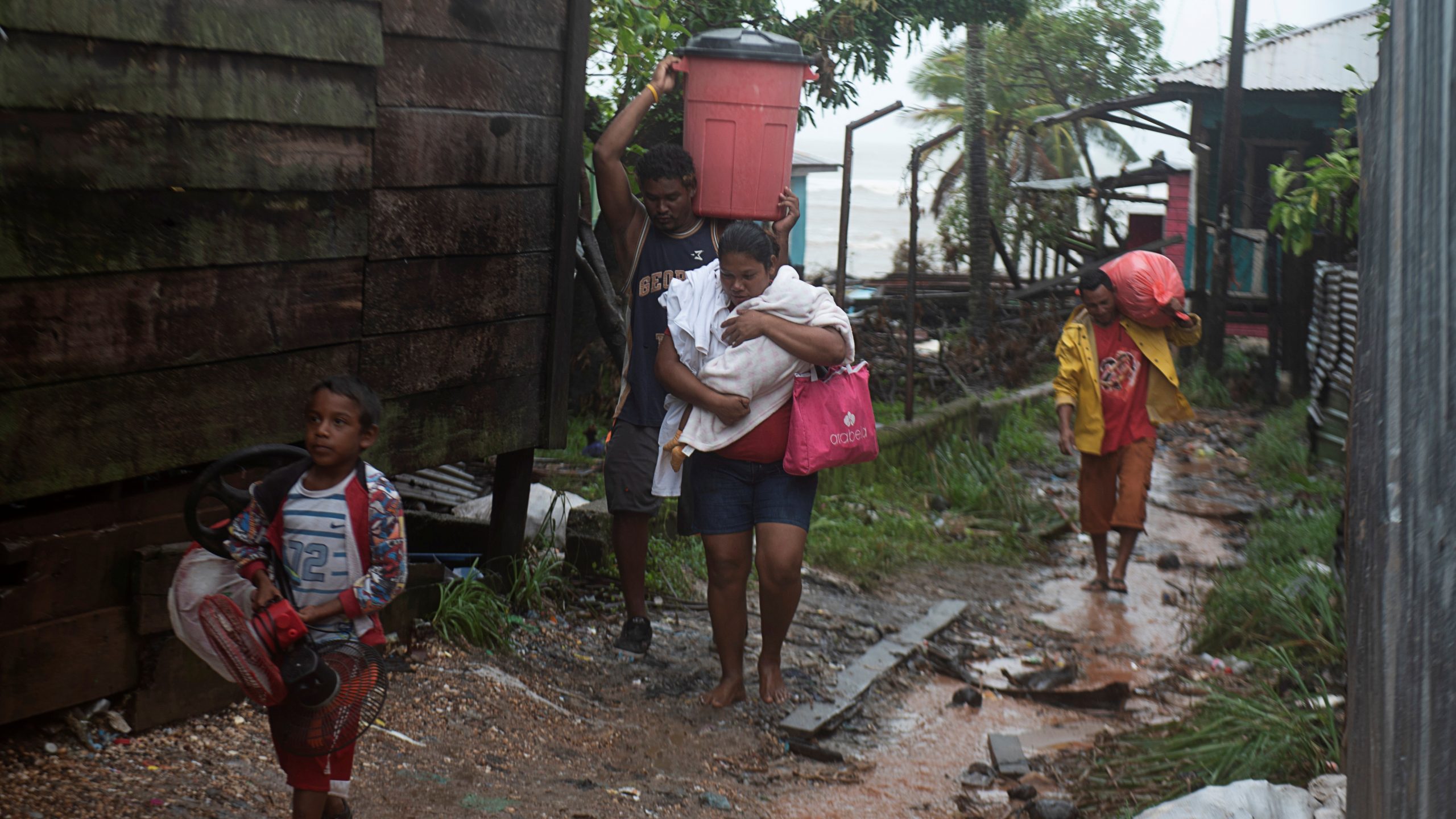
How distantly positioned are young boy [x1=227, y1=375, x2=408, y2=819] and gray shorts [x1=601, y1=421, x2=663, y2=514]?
79.6 inches

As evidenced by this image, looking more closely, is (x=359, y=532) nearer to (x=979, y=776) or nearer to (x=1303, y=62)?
(x=979, y=776)

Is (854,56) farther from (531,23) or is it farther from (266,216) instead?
(266,216)

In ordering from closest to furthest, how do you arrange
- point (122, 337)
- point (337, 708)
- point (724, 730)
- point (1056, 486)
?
point (337, 708) < point (122, 337) < point (724, 730) < point (1056, 486)

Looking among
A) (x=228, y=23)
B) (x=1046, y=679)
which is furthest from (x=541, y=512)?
(x=228, y=23)

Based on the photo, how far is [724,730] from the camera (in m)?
4.44

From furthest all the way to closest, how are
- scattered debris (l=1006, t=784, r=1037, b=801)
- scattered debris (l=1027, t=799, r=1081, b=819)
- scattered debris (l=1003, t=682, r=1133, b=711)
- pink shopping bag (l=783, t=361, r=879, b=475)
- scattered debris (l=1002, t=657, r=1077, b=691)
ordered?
1. scattered debris (l=1002, t=657, r=1077, b=691)
2. scattered debris (l=1003, t=682, r=1133, b=711)
3. pink shopping bag (l=783, t=361, r=879, b=475)
4. scattered debris (l=1006, t=784, r=1037, b=801)
5. scattered debris (l=1027, t=799, r=1081, b=819)

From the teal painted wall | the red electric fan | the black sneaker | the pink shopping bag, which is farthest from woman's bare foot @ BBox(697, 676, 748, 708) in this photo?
the teal painted wall

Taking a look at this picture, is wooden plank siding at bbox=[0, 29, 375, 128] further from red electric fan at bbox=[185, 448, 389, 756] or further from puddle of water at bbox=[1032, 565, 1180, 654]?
puddle of water at bbox=[1032, 565, 1180, 654]

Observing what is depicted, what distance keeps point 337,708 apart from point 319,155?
1821 millimetres

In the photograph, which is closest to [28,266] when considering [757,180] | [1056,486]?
[757,180]

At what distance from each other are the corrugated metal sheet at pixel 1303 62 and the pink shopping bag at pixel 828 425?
14.8m

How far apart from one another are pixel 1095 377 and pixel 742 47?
3.08 meters

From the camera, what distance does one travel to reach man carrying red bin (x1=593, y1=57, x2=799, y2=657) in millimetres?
4750

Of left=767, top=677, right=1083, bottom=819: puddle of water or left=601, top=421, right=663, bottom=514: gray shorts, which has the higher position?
left=601, top=421, right=663, bottom=514: gray shorts
